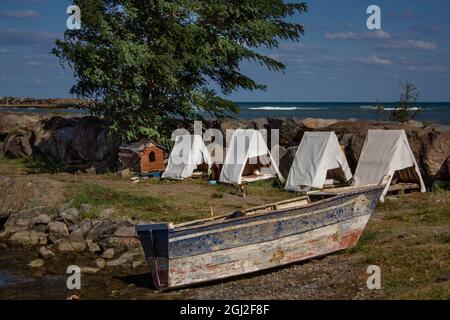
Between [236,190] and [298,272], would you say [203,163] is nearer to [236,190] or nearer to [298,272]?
[236,190]

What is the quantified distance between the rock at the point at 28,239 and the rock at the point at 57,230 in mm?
201

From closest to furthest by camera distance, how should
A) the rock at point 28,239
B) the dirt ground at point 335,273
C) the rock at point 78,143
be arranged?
the dirt ground at point 335,273, the rock at point 28,239, the rock at point 78,143

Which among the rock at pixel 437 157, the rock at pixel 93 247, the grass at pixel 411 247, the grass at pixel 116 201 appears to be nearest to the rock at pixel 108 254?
the rock at pixel 93 247

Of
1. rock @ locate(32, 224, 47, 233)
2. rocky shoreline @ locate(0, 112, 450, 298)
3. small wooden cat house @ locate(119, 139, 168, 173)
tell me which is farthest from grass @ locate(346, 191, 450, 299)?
small wooden cat house @ locate(119, 139, 168, 173)

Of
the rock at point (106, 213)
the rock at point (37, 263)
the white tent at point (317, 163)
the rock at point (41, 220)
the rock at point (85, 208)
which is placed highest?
the white tent at point (317, 163)

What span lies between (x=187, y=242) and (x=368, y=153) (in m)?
10.1

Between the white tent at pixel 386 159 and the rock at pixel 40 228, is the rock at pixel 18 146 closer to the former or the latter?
the rock at pixel 40 228

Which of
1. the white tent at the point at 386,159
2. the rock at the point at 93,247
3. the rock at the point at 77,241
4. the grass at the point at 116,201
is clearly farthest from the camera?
the white tent at the point at 386,159

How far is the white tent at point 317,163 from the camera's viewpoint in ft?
67.8

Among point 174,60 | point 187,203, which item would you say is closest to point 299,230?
point 187,203

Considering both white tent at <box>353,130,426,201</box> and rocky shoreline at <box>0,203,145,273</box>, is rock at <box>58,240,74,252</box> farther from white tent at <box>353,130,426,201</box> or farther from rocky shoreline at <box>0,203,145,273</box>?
white tent at <box>353,130,426,201</box>

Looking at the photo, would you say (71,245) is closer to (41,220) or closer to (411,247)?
(41,220)

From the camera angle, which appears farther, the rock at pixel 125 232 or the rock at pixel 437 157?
the rock at pixel 437 157

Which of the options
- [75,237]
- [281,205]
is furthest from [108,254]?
[281,205]
